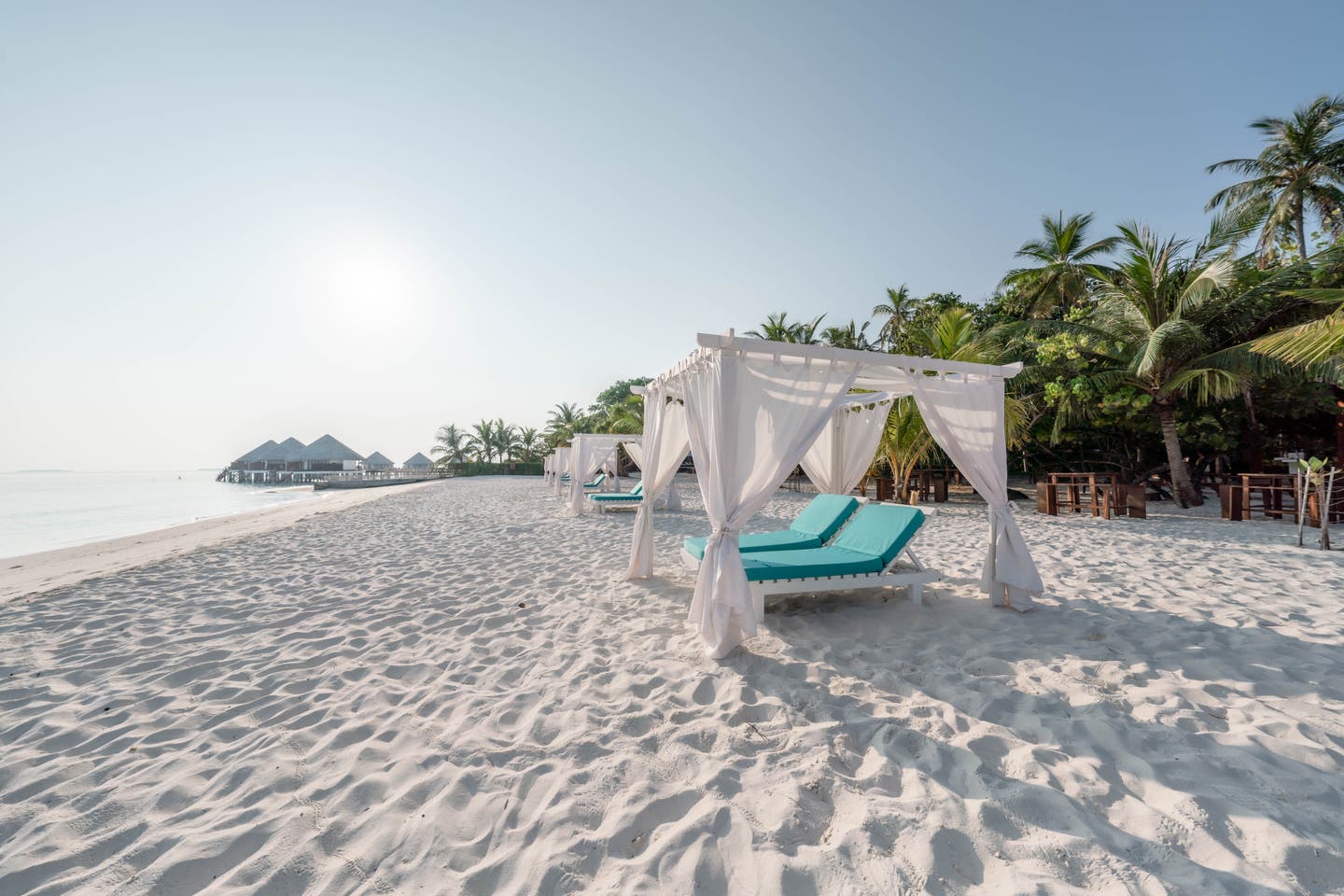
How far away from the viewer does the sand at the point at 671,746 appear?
1683 mm

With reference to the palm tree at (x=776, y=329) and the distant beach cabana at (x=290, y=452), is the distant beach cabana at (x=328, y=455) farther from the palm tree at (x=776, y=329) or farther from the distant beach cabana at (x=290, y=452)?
the palm tree at (x=776, y=329)

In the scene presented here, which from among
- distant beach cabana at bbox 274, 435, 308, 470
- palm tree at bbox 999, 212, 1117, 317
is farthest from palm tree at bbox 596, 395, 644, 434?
distant beach cabana at bbox 274, 435, 308, 470

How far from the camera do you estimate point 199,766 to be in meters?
2.20

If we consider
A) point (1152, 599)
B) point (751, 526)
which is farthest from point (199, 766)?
point (751, 526)

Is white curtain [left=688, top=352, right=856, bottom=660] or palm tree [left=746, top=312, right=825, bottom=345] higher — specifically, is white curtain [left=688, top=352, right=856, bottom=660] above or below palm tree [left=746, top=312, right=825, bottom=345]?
below

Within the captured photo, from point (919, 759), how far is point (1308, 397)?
49.0ft

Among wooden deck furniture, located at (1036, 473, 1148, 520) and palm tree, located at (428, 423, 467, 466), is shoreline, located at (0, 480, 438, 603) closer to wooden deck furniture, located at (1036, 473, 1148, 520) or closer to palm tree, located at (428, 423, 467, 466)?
wooden deck furniture, located at (1036, 473, 1148, 520)

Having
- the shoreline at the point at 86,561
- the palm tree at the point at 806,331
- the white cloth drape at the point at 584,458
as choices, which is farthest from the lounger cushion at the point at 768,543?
the palm tree at the point at 806,331

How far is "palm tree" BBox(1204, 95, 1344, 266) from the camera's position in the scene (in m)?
13.1

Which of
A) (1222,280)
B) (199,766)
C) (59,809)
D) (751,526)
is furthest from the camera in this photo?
(1222,280)

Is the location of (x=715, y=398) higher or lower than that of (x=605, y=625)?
higher

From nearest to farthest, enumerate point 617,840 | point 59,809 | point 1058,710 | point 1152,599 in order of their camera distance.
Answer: point 617,840 → point 59,809 → point 1058,710 → point 1152,599

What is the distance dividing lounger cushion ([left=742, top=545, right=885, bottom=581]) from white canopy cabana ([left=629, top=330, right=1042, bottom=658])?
1.57ft

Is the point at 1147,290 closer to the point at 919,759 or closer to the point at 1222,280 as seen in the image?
the point at 1222,280
